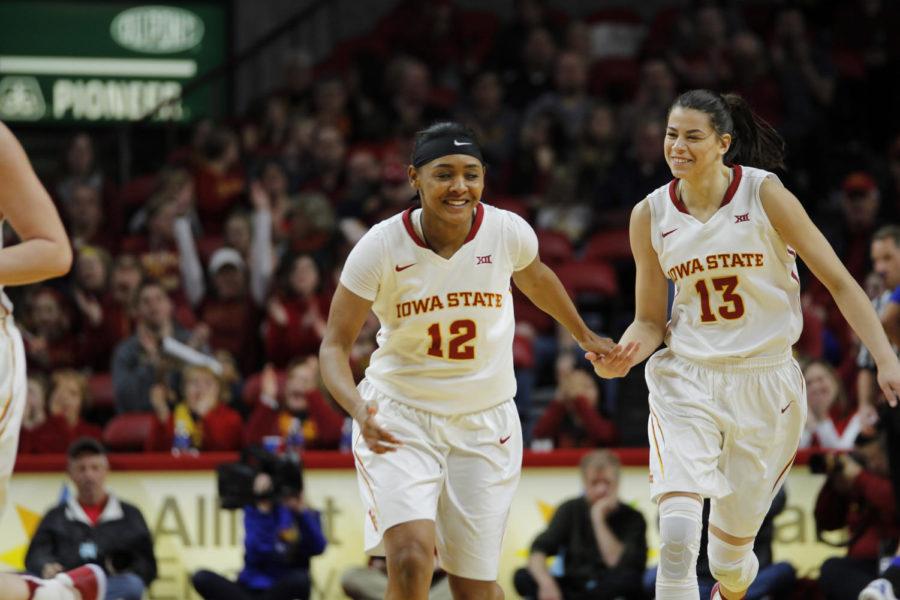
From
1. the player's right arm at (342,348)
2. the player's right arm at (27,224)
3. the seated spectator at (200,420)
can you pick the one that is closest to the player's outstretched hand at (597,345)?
the player's right arm at (342,348)

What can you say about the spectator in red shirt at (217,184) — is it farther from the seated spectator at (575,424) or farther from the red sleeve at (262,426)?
the seated spectator at (575,424)

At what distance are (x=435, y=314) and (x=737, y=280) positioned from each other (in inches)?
46.0

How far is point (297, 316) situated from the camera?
10305mm

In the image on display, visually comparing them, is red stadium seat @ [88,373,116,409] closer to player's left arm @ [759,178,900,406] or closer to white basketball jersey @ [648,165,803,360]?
white basketball jersey @ [648,165,803,360]

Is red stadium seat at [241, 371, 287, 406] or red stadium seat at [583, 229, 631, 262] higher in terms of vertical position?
red stadium seat at [583, 229, 631, 262]

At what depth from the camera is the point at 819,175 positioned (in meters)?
12.4

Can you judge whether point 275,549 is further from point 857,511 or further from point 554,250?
point 554,250

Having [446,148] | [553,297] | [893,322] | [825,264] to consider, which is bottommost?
[893,322]

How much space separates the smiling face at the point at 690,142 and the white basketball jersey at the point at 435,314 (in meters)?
0.81

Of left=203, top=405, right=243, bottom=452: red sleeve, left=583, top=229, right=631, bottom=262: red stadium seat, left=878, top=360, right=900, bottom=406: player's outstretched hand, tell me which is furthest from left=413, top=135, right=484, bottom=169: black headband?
left=583, top=229, right=631, bottom=262: red stadium seat

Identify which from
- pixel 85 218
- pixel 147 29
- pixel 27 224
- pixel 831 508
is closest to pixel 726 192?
pixel 27 224

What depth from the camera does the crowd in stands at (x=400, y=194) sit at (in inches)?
375

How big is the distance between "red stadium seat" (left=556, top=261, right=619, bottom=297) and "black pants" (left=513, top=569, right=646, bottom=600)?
9.63 ft

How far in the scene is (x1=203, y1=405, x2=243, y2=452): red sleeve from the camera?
9.25 metres
